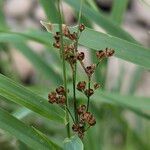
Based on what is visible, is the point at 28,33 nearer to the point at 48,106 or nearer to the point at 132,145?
the point at 48,106

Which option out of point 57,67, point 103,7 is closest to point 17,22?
point 103,7

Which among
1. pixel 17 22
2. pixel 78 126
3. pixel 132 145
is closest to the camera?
pixel 78 126

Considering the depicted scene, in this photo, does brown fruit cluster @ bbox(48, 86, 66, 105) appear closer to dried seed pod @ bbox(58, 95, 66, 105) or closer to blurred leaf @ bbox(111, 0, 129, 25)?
dried seed pod @ bbox(58, 95, 66, 105)

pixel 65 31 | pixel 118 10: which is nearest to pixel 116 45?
pixel 65 31

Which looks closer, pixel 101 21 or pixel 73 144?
pixel 73 144

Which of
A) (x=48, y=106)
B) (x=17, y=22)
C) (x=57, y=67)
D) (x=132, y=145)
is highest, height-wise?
(x=48, y=106)

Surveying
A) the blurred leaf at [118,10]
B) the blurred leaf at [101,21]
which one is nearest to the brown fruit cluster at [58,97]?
the blurred leaf at [101,21]

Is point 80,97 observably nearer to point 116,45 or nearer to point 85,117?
point 116,45
